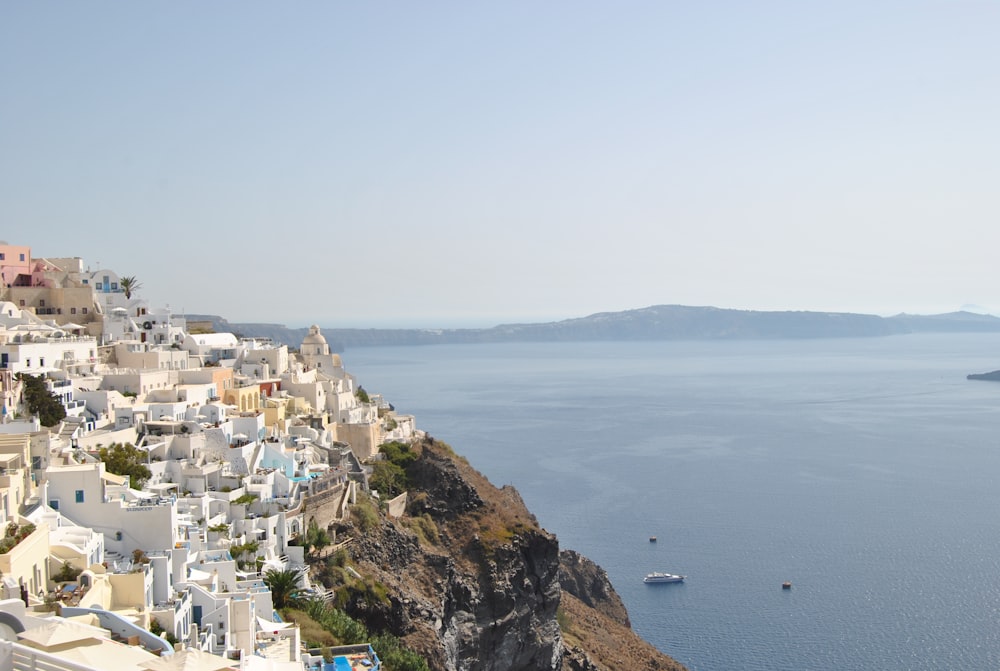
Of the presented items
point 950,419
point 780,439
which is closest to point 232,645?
point 780,439

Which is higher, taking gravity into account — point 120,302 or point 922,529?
point 120,302

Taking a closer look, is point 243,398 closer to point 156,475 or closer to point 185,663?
point 156,475

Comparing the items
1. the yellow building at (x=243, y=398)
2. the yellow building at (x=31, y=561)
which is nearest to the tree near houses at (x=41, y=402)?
the yellow building at (x=243, y=398)

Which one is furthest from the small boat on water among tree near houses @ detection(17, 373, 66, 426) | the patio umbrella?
the patio umbrella

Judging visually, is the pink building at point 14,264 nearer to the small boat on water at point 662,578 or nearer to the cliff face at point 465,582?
the cliff face at point 465,582

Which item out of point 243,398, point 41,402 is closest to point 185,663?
point 41,402

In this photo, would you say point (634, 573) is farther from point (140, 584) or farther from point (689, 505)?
point (140, 584)

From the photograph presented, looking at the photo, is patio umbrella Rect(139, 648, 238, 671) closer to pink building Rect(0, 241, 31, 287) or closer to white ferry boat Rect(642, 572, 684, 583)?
pink building Rect(0, 241, 31, 287)
